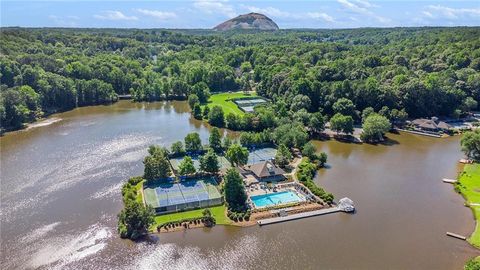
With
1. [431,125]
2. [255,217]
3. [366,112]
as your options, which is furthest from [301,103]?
[255,217]

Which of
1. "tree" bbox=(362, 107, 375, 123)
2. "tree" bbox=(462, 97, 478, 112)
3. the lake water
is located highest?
"tree" bbox=(462, 97, 478, 112)

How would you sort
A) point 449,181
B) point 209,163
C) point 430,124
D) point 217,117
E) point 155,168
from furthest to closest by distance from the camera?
point 217,117 → point 430,124 → point 449,181 → point 209,163 → point 155,168

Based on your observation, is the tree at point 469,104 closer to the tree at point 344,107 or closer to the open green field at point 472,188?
the tree at point 344,107

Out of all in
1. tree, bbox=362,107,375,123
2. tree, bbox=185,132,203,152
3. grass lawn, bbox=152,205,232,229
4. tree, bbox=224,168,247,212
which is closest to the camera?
grass lawn, bbox=152,205,232,229

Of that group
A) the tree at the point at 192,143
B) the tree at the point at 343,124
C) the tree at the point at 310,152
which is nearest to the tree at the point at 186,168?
the tree at the point at 192,143

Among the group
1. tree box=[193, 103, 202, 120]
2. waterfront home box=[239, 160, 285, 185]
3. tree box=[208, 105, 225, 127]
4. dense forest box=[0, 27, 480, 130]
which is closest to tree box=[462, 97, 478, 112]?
dense forest box=[0, 27, 480, 130]

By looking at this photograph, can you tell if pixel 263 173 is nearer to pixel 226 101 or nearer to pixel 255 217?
pixel 255 217

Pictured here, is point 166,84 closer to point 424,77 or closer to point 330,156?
point 330,156

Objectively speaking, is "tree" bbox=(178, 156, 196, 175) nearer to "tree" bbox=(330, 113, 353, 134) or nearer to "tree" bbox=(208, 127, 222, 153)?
"tree" bbox=(208, 127, 222, 153)
